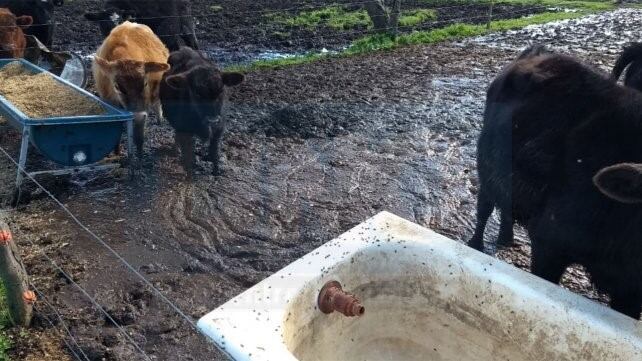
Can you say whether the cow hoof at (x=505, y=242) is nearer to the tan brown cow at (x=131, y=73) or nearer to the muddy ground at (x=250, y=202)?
the muddy ground at (x=250, y=202)

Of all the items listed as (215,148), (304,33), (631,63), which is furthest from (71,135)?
(304,33)

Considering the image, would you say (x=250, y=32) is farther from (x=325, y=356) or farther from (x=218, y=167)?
(x=325, y=356)

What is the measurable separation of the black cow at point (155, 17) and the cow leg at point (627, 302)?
25.8 ft

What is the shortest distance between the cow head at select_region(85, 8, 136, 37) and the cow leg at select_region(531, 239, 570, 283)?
7.51 metres

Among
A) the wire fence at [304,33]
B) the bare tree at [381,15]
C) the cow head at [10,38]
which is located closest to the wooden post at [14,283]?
the cow head at [10,38]

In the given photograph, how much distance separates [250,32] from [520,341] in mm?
12806

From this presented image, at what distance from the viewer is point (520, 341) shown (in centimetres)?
281

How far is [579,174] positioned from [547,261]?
1.74 feet

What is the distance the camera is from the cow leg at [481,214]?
472cm

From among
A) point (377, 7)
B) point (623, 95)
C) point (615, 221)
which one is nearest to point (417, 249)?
point (615, 221)

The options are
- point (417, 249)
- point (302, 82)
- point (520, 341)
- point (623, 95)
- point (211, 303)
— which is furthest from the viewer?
point (302, 82)

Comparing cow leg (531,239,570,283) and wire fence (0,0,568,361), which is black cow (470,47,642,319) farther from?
wire fence (0,0,568,361)

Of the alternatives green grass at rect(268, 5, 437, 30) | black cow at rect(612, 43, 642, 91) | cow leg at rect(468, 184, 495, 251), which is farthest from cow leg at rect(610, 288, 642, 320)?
green grass at rect(268, 5, 437, 30)

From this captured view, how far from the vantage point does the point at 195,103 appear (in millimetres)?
6141
